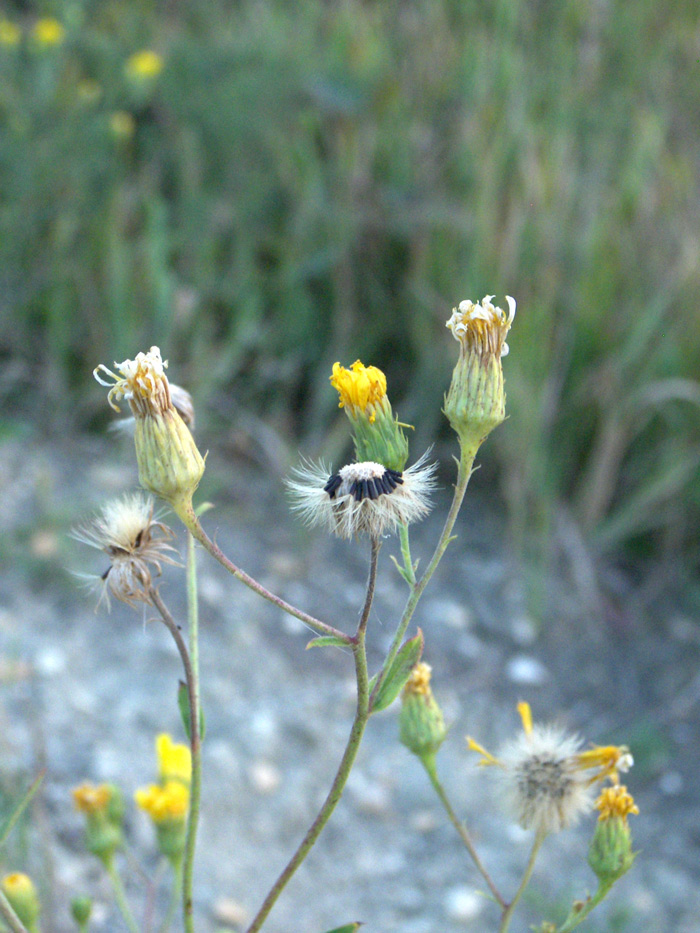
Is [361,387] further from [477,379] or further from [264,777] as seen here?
[264,777]

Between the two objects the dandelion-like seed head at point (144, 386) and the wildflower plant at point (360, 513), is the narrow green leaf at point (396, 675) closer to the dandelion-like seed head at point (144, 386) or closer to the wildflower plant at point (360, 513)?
the wildflower plant at point (360, 513)

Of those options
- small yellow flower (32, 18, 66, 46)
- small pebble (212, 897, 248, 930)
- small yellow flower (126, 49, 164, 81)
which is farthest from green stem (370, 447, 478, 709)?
small yellow flower (32, 18, 66, 46)

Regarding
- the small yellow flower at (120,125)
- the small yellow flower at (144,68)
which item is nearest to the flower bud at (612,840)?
the small yellow flower at (120,125)

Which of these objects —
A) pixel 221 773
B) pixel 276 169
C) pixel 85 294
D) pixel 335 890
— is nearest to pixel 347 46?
pixel 276 169

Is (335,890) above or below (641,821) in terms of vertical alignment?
below

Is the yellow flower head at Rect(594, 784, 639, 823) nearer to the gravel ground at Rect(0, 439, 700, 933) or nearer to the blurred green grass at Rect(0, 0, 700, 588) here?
the gravel ground at Rect(0, 439, 700, 933)

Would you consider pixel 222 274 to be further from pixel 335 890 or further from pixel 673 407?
pixel 335 890
